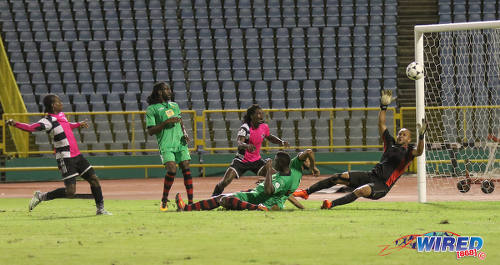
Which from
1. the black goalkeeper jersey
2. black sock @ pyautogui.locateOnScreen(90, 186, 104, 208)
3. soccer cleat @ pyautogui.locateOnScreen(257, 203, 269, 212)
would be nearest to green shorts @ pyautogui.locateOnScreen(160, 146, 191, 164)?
black sock @ pyautogui.locateOnScreen(90, 186, 104, 208)

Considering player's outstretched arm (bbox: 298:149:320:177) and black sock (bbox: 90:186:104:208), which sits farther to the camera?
black sock (bbox: 90:186:104:208)

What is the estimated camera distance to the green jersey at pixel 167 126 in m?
11.4

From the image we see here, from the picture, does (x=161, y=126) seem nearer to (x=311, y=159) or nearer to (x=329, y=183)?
(x=311, y=159)

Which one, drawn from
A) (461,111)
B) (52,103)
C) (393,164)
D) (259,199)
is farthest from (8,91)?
(393,164)

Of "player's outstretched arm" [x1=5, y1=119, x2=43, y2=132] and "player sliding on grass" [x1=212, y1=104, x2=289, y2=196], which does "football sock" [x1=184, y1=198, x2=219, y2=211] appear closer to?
"player sliding on grass" [x1=212, y1=104, x2=289, y2=196]

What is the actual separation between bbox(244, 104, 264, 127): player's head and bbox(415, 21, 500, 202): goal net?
4.40 metres

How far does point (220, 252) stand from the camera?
6797mm

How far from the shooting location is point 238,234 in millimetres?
8023

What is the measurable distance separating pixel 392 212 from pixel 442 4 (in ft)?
57.4

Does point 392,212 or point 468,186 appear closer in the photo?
point 392,212

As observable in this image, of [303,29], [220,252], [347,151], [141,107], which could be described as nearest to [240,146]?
[220,252]

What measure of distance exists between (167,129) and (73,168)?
1.45 m

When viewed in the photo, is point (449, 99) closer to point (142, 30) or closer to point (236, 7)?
point (236, 7)

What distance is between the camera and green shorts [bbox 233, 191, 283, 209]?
1087 centimetres
